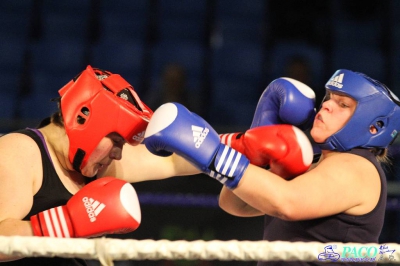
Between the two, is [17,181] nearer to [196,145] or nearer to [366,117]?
[196,145]

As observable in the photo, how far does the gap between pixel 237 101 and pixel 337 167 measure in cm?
280

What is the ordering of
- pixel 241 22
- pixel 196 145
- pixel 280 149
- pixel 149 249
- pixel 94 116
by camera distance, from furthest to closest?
pixel 241 22 < pixel 94 116 < pixel 280 149 < pixel 196 145 < pixel 149 249

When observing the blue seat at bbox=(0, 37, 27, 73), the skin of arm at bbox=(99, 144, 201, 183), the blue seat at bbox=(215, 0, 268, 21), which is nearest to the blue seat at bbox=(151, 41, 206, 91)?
the blue seat at bbox=(215, 0, 268, 21)

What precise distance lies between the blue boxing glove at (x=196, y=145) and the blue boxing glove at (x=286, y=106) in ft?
1.10

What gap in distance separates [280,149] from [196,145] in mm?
255

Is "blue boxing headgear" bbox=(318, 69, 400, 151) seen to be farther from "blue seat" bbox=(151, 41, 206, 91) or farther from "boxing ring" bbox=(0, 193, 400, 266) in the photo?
"blue seat" bbox=(151, 41, 206, 91)

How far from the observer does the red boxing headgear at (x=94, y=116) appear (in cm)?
181

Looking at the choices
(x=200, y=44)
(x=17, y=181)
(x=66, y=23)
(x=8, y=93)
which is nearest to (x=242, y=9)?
(x=200, y=44)

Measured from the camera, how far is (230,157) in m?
1.57

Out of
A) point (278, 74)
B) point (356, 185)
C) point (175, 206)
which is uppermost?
point (356, 185)

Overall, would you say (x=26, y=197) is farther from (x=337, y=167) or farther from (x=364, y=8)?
(x=364, y=8)

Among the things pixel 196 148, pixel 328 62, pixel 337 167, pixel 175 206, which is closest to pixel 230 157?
pixel 196 148

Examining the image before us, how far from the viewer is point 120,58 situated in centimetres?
462

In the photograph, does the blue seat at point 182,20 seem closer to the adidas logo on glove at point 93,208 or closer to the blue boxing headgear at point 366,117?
the blue boxing headgear at point 366,117
